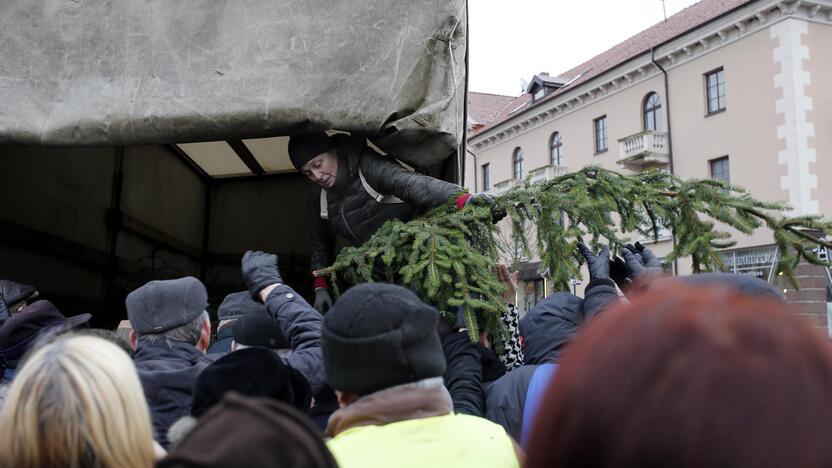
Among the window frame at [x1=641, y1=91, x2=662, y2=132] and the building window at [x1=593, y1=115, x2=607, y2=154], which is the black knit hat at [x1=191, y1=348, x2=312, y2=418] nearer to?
the window frame at [x1=641, y1=91, x2=662, y2=132]

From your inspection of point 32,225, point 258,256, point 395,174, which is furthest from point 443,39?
point 32,225

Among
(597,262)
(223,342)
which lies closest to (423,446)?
(597,262)

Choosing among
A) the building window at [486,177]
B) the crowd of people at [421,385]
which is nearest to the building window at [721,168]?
the building window at [486,177]

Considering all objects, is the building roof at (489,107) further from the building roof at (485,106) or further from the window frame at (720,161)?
the window frame at (720,161)

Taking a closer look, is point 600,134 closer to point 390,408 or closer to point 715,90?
point 715,90

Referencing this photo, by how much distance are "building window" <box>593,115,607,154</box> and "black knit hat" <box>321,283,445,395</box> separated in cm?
2531

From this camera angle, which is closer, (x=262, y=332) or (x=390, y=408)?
(x=390, y=408)

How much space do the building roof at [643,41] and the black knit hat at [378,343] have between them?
2416cm

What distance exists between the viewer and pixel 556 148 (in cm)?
2838

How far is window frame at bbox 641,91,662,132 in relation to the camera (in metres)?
23.8

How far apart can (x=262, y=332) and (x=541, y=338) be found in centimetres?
123

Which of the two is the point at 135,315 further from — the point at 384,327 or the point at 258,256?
the point at 384,327

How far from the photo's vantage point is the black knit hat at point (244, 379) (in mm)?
1907

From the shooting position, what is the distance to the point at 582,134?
87.6 feet
